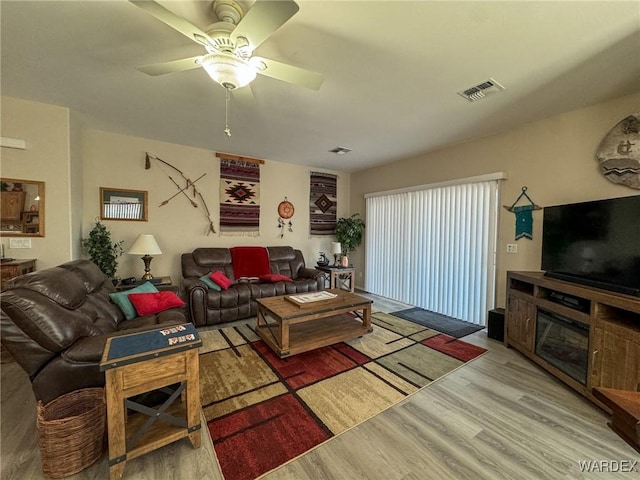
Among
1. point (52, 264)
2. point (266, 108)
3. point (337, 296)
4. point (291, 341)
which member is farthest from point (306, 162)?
point (52, 264)

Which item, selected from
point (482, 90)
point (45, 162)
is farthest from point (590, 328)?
point (45, 162)

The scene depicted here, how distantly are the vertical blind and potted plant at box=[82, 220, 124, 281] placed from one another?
166 inches

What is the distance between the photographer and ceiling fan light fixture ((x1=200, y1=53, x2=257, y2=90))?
4.90 ft

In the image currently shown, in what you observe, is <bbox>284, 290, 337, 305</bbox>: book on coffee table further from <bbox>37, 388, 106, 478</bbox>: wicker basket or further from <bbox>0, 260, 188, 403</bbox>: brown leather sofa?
<bbox>37, 388, 106, 478</bbox>: wicker basket

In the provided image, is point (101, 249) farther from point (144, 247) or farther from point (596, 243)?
point (596, 243)

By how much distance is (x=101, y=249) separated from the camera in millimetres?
3250

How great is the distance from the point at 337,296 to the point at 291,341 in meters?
0.77

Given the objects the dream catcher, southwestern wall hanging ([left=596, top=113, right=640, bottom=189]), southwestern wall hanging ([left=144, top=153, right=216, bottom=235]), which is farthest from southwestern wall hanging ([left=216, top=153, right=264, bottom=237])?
southwestern wall hanging ([left=596, top=113, right=640, bottom=189])

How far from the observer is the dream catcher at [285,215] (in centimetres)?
496

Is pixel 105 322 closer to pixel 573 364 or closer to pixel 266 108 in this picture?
pixel 266 108

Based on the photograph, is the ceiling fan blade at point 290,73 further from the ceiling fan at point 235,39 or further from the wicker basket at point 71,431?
the wicker basket at point 71,431

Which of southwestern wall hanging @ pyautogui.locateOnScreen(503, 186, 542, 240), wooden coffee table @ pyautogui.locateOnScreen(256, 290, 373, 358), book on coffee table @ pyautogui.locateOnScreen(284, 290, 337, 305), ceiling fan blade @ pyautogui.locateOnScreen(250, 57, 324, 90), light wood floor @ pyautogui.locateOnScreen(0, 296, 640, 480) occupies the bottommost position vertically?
light wood floor @ pyautogui.locateOnScreen(0, 296, 640, 480)

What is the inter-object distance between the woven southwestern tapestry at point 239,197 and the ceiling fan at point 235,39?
2.75 meters

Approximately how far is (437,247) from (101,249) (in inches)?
183
